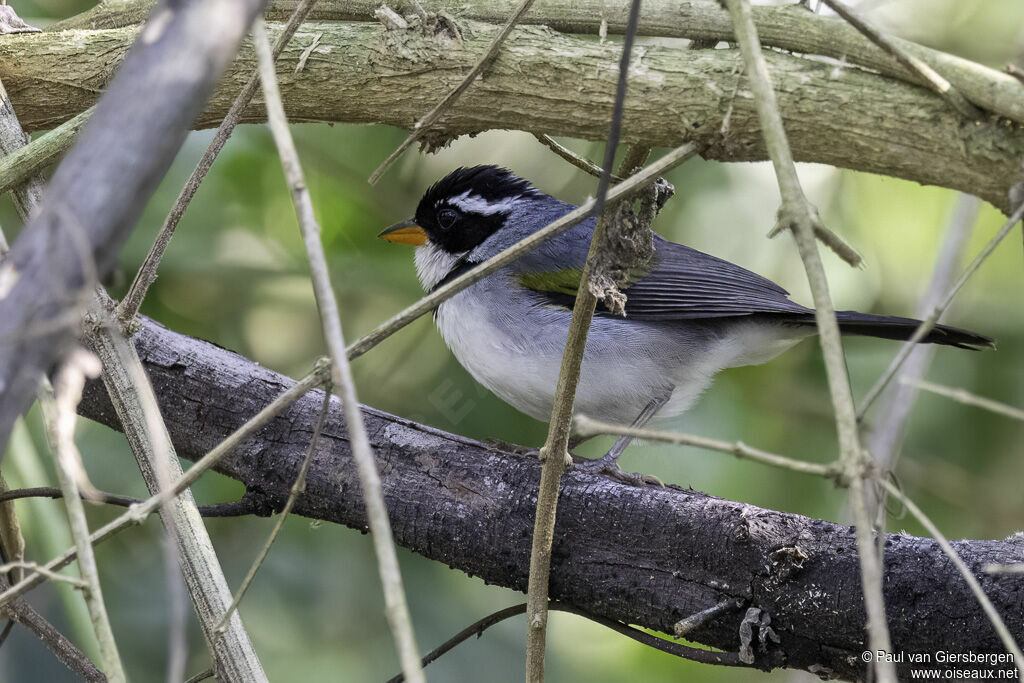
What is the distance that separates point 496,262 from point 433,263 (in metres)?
2.29

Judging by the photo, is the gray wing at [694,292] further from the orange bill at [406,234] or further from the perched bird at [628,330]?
the orange bill at [406,234]

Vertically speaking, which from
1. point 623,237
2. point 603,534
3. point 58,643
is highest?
point 623,237

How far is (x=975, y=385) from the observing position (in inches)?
153

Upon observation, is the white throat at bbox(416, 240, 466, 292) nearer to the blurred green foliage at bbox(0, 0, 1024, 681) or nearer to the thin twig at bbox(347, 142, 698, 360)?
the blurred green foliage at bbox(0, 0, 1024, 681)

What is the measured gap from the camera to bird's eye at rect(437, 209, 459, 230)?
3.78 metres

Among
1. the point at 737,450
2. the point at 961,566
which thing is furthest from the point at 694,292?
the point at 737,450

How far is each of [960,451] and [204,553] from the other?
3.32 m

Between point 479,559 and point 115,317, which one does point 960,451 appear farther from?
point 115,317

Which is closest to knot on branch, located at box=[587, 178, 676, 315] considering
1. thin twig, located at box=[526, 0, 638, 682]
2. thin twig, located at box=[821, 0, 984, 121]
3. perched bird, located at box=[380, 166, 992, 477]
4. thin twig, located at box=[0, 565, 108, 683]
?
thin twig, located at box=[526, 0, 638, 682]

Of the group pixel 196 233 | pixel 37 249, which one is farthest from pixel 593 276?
pixel 196 233

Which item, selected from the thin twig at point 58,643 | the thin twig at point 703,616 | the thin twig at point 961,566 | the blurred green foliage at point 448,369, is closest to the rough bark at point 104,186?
the thin twig at point 961,566

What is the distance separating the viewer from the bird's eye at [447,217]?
12.4ft

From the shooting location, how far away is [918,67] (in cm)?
174

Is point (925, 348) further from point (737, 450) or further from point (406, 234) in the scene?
point (737, 450)
